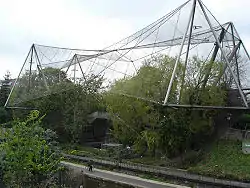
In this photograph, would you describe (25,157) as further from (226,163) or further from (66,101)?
(66,101)

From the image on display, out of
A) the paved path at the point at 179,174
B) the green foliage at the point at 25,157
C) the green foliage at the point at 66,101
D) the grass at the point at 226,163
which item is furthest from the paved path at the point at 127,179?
the green foliage at the point at 66,101

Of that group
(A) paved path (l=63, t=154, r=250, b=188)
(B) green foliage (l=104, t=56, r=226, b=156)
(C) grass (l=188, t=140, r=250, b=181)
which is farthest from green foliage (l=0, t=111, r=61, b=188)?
(C) grass (l=188, t=140, r=250, b=181)

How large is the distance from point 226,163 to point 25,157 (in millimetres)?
11464

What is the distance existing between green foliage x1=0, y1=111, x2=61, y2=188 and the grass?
342 inches

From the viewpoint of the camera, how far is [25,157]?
10.8 meters

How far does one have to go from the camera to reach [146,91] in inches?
779

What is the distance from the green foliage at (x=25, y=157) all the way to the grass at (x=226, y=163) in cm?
870

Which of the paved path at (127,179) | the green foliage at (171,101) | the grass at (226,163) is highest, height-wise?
the green foliage at (171,101)

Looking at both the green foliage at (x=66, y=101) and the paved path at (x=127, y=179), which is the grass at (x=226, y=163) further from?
the green foliage at (x=66, y=101)

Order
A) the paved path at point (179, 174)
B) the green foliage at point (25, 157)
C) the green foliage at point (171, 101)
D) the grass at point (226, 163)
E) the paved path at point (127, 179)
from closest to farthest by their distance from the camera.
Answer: the green foliage at point (25, 157), the paved path at point (179, 174), the grass at point (226, 163), the paved path at point (127, 179), the green foliage at point (171, 101)

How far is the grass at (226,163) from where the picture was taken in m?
16.4

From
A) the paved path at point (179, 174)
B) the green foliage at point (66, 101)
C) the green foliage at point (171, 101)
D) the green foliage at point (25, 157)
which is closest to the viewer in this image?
the green foliage at point (25, 157)

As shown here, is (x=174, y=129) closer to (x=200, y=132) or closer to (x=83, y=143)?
(x=200, y=132)

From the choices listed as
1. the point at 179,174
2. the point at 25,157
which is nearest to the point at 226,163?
the point at 179,174
